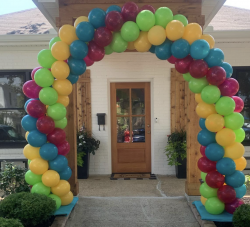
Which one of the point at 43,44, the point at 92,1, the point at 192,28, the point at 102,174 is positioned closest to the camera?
the point at 192,28

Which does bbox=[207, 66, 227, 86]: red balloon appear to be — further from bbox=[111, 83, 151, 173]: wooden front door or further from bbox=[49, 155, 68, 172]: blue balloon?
bbox=[111, 83, 151, 173]: wooden front door

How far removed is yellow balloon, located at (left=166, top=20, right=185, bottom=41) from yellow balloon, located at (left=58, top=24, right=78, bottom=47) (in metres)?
1.04

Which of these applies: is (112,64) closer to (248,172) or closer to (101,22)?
(101,22)

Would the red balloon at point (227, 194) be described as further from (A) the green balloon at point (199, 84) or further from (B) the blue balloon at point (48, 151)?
(B) the blue balloon at point (48, 151)

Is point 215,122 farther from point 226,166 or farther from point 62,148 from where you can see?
point 62,148

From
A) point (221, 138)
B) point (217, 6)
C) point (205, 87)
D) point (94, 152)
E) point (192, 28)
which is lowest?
point (94, 152)

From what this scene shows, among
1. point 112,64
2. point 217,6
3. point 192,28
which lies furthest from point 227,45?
point 192,28

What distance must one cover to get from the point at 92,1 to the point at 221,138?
93.8 inches

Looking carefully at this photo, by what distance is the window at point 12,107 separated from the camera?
17.8ft

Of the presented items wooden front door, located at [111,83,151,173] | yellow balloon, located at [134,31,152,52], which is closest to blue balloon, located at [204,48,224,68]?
yellow balloon, located at [134,31,152,52]

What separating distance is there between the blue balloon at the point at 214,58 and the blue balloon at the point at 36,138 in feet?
6.72

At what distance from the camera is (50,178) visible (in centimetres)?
282

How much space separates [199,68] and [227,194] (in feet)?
4.70

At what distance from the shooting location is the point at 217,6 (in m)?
3.40
